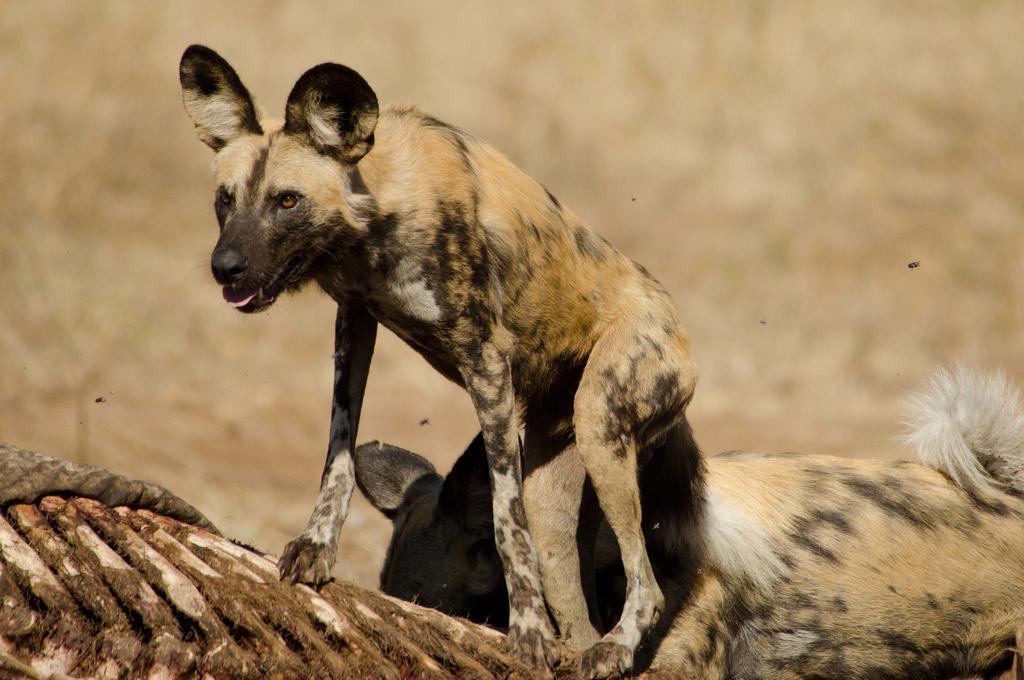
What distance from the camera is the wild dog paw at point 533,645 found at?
465 centimetres

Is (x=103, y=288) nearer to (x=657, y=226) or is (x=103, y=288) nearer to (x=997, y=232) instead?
(x=657, y=226)

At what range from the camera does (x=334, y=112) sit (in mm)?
4508

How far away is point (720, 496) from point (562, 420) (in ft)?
2.74

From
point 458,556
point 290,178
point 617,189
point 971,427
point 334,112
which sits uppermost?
point 617,189

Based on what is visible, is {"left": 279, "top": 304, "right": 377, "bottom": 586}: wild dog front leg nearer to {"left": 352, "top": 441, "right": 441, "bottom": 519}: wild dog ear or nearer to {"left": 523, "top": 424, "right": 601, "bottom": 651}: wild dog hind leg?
{"left": 523, "top": 424, "right": 601, "bottom": 651}: wild dog hind leg

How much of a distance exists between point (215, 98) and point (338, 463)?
51.1 inches

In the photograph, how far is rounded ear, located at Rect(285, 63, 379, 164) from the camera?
14.6 feet

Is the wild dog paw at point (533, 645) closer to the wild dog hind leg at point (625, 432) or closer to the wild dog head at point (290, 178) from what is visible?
the wild dog hind leg at point (625, 432)

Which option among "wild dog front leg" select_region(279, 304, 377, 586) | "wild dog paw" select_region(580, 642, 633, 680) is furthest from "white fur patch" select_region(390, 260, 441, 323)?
"wild dog paw" select_region(580, 642, 633, 680)

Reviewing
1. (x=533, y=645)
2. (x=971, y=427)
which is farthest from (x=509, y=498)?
(x=971, y=427)

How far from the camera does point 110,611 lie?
3.85 meters

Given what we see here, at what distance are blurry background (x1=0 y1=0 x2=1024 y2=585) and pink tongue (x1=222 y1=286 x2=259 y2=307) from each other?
215 inches

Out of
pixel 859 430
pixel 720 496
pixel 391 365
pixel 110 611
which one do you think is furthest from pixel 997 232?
pixel 110 611

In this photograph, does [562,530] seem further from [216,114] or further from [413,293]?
[216,114]
